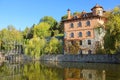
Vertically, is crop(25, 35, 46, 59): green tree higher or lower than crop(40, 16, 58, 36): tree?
lower

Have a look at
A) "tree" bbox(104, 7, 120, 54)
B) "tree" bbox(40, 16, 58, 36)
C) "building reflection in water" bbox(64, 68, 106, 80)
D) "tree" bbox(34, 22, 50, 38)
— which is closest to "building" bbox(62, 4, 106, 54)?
"tree" bbox(104, 7, 120, 54)

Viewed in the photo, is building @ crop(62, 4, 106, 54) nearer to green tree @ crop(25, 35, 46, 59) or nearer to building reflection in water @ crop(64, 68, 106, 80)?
green tree @ crop(25, 35, 46, 59)

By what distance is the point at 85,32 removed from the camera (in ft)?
199

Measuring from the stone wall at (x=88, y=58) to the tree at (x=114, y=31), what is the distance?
279 cm

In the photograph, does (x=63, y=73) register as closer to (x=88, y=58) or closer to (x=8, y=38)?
(x=88, y=58)

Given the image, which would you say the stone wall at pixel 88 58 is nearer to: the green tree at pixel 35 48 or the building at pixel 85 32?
the green tree at pixel 35 48

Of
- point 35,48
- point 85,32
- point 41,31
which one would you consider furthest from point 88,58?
point 41,31

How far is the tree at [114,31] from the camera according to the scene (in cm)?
4224

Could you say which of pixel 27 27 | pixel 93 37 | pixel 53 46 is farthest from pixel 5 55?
pixel 27 27

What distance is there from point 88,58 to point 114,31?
11.2m

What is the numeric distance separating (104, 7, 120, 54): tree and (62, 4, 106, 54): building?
12.9 metres

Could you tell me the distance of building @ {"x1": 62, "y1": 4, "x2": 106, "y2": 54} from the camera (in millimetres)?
58875

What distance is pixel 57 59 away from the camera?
5916cm

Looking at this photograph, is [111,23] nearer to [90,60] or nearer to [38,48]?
[90,60]
